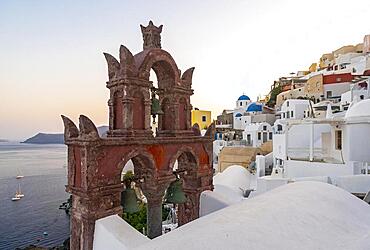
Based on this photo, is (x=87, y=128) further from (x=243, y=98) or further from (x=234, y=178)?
(x=243, y=98)

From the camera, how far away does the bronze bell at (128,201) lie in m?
4.54

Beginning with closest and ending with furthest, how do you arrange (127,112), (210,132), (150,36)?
1. (127,112)
2. (150,36)
3. (210,132)

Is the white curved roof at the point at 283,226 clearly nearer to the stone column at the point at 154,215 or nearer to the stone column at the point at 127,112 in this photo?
the stone column at the point at 154,215

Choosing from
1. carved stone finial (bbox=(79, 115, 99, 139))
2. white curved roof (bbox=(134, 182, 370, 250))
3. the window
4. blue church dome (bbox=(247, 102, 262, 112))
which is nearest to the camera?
white curved roof (bbox=(134, 182, 370, 250))

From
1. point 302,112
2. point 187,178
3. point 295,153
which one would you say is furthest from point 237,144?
point 187,178

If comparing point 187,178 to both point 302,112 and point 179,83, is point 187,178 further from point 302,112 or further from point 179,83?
point 302,112

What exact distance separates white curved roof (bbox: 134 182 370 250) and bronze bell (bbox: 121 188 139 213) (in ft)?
3.64

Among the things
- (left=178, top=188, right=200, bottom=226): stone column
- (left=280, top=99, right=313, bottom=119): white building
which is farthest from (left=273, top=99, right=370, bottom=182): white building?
(left=178, top=188, right=200, bottom=226): stone column

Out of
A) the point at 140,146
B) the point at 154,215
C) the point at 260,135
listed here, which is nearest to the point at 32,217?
the point at 260,135

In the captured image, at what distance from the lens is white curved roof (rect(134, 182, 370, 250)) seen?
3174mm

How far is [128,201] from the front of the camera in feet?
14.9

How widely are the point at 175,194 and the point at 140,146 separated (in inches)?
Result: 54.7

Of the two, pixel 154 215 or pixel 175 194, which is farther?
pixel 175 194

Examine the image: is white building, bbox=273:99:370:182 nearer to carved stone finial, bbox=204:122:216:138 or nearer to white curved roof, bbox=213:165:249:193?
white curved roof, bbox=213:165:249:193
